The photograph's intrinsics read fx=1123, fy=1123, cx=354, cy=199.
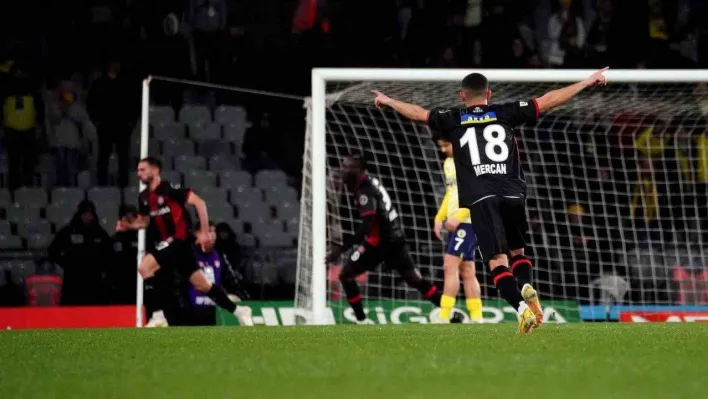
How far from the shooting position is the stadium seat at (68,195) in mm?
14977

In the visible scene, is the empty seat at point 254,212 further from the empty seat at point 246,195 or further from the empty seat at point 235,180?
the empty seat at point 235,180

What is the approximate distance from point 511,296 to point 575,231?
25.4 feet

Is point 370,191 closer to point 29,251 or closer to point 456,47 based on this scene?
point 29,251

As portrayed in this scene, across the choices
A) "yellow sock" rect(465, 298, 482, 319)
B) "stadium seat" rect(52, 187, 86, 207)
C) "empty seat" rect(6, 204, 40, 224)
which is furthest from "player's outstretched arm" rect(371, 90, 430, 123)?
"empty seat" rect(6, 204, 40, 224)

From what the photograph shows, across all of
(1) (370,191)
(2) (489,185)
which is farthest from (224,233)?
(2) (489,185)

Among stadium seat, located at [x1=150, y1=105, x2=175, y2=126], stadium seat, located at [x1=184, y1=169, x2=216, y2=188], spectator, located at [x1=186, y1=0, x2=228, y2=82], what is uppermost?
spectator, located at [x1=186, y1=0, x2=228, y2=82]

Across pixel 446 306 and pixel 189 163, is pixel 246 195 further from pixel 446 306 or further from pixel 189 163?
pixel 446 306

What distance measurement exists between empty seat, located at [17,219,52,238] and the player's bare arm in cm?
308

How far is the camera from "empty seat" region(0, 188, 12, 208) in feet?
49.2

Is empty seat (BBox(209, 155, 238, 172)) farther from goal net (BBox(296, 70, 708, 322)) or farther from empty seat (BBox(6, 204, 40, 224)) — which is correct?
empty seat (BBox(6, 204, 40, 224))

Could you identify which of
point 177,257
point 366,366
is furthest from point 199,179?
point 366,366

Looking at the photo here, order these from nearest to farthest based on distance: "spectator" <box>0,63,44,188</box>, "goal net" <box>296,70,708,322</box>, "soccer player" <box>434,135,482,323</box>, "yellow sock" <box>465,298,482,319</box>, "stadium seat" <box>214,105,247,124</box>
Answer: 1. "soccer player" <box>434,135,482,323</box>
2. "yellow sock" <box>465,298,482,319</box>
3. "goal net" <box>296,70,708,322</box>
4. "spectator" <box>0,63,44,188</box>
5. "stadium seat" <box>214,105,247,124</box>

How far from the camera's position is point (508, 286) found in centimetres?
732

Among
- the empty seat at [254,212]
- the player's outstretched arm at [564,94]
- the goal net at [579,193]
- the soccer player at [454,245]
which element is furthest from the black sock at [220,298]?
the player's outstretched arm at [564,94]
